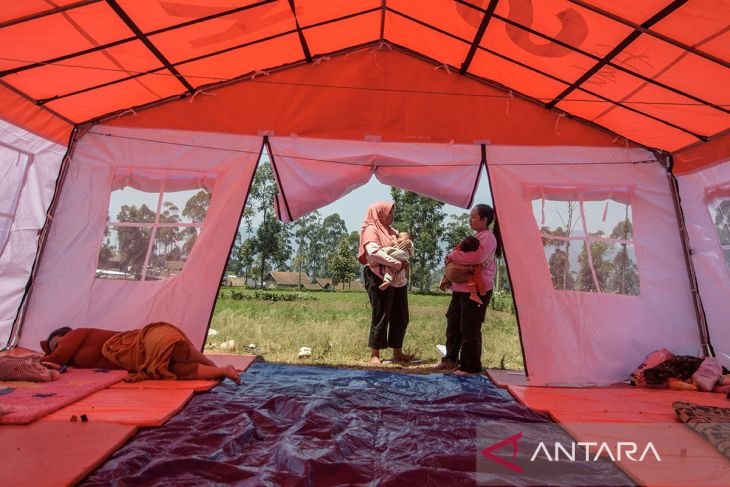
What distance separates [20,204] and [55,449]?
9.30ft

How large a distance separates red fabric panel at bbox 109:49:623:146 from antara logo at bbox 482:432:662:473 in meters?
2.80

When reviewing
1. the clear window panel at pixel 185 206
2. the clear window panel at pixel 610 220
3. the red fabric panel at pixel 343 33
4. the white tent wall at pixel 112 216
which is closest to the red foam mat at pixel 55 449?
the white tent wall at pixel 112 216

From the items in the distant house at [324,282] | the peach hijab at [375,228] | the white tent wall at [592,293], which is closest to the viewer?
the white tent wall at [592,293]

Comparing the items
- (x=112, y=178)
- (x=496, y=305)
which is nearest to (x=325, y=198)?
(x=112, y=178)

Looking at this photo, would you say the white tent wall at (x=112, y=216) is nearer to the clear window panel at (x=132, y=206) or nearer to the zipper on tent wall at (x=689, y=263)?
→ the clear window panel at (x=132, y=206)

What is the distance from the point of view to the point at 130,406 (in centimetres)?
294

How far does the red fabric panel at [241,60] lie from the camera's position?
422 cm

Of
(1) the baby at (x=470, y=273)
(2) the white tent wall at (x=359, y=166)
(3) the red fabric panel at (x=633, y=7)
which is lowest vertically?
(1) the baby at (x=470, y=273)

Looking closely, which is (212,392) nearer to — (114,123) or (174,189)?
(174,189)

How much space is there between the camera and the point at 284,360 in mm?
4996

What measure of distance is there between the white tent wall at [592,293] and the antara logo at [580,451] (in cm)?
161

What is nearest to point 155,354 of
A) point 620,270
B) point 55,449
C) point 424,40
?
point 55,449

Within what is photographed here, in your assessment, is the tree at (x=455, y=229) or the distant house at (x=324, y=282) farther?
the distant house at (x=324, y=282)

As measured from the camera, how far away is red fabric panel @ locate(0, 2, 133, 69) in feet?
10.3
